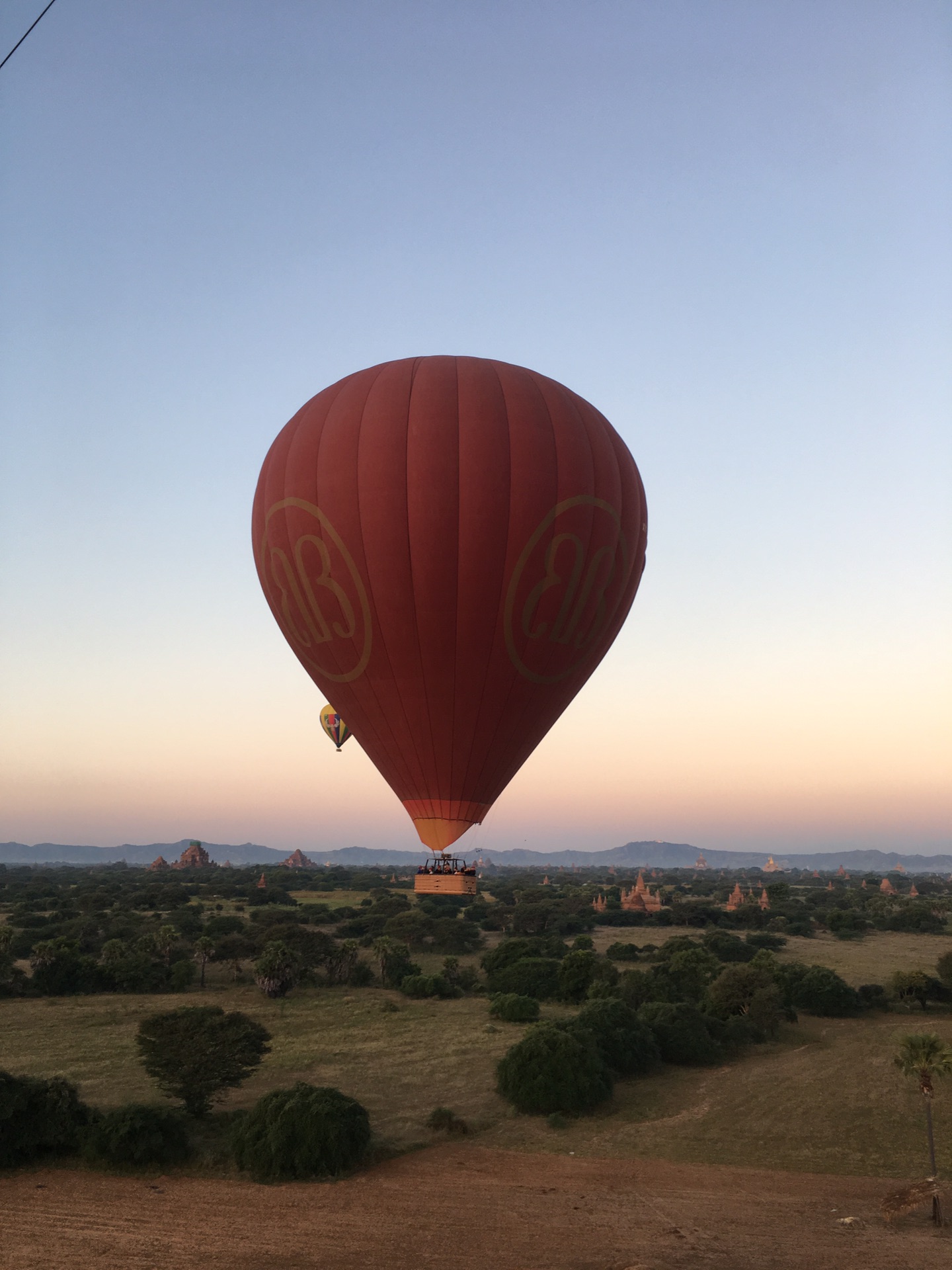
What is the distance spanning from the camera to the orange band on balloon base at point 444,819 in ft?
70.5

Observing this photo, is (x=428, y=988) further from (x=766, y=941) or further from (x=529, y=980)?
(x=766, y=941)

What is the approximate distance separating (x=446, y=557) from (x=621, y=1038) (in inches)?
693

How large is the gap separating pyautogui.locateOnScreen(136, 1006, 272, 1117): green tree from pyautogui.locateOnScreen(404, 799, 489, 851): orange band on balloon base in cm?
807

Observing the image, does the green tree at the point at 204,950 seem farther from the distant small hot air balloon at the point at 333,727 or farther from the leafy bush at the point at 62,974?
the distant small hot air balloon at the point at 333,727

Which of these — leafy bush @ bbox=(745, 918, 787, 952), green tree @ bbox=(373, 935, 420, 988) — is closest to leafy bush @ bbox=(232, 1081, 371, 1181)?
green tree @ bbox=(373, 935, 420, 988)

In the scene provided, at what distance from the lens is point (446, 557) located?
20250 mm

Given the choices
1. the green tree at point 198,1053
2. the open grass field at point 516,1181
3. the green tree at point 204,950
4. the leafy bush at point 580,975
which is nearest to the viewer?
the open grass field at point 516,1181

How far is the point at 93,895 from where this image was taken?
277ft

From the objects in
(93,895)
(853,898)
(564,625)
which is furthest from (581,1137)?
(853,898)

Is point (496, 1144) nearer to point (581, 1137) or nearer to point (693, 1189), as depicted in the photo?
point (581, 1137)

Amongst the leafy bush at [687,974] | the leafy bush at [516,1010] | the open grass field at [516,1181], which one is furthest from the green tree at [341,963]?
the leafy bush at [687,974]

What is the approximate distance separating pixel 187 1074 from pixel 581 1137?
33.6ft

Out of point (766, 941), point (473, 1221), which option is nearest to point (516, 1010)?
point (473, 1221)

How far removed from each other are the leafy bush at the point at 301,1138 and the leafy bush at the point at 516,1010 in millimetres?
15013
